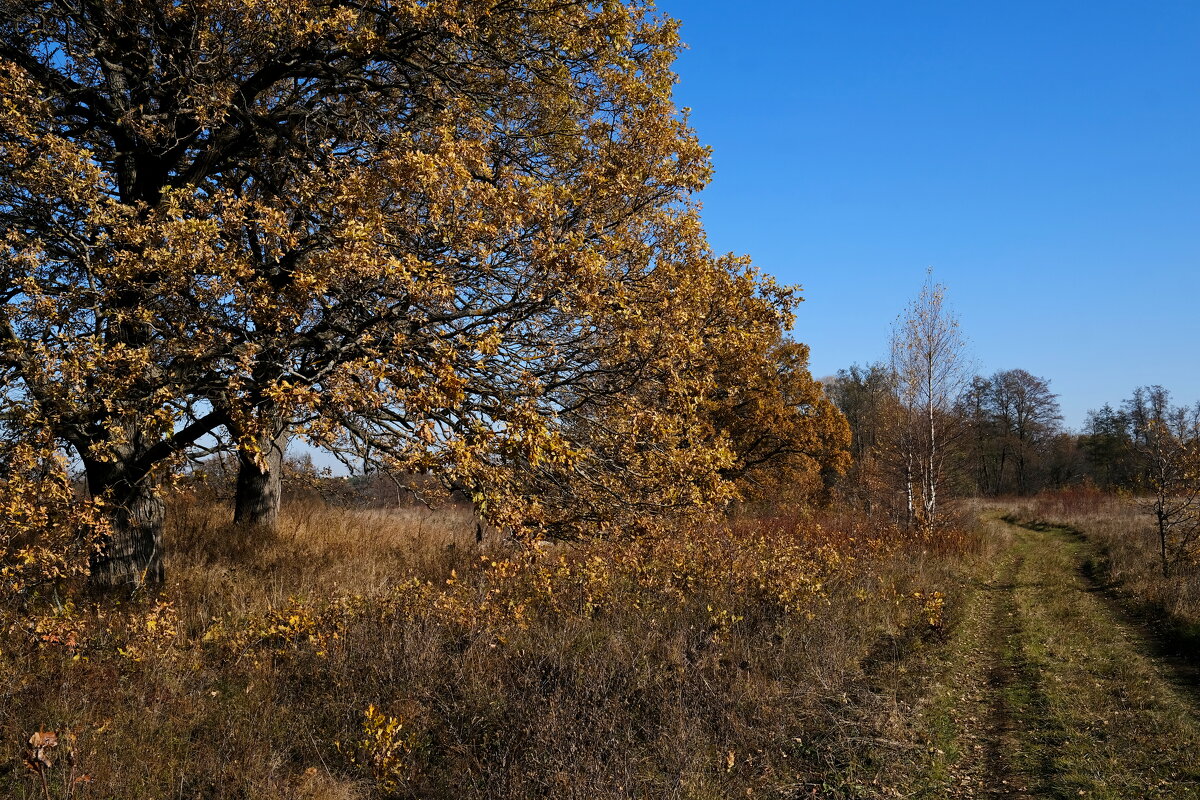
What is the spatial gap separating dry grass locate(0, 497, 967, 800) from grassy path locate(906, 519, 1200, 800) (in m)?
0.84

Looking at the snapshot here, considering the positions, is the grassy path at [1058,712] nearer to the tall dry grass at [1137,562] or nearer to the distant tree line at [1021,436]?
the tall dry grass at [1137,562]

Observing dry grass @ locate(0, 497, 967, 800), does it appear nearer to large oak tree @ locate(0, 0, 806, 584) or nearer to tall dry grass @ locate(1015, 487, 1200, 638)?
large oak tree @ locate(0, 0, 806, 584)

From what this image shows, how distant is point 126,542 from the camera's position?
774 centimetres

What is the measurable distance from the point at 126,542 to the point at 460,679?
4520 millimetres

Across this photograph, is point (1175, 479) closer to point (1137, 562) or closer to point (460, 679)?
point (1137, 562)

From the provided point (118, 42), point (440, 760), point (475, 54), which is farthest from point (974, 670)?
point (118, 42)

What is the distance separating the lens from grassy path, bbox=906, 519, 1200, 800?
542cm

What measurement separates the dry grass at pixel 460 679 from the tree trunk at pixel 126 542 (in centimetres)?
48

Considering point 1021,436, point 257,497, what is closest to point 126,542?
point 257,497

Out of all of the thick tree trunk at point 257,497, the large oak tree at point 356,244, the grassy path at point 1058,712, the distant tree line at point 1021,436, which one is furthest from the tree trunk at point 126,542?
the distant tree line at point 1021,436

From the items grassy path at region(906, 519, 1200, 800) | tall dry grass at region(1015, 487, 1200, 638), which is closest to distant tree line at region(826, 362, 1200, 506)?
tall dry grass at region(1015, 487, 1200, 638)

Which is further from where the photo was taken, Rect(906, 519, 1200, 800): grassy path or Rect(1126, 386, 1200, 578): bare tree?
Rect(1126, 386, 1200, 578): bare tree

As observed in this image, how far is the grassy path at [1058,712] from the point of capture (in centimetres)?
542

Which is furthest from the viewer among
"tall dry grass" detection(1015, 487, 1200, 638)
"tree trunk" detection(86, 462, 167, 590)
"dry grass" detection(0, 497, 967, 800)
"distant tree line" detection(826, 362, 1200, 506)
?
"distant tree line" detection(826, 362, 1200, 506)
